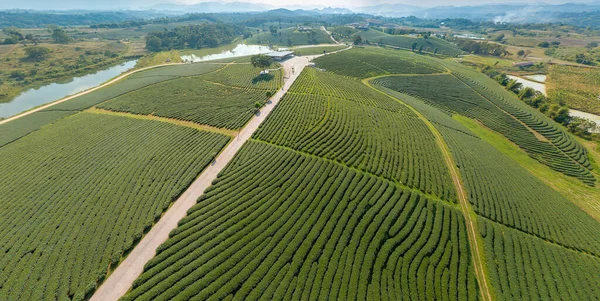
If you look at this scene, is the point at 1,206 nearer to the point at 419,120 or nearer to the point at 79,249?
the point at 79,249

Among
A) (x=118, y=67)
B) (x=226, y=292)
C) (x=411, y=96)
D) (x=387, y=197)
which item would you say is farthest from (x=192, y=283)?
(x=118, y=67)

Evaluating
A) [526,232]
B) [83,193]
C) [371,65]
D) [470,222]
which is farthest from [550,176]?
[83,193]

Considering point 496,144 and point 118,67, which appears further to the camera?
point 118,67

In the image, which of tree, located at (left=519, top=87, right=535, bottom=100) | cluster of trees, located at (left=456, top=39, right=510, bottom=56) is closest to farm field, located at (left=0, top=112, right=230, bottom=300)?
tree, located at (left=519, top=87, right=535, bottom=100)

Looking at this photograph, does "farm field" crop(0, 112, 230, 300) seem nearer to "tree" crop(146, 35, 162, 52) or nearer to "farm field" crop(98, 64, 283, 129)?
"farm field" crop(98, 64, 283, 129)

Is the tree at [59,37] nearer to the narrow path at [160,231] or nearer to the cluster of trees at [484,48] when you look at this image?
the narrow path at [160,231]

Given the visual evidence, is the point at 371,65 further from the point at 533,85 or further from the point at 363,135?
the point at 363,135

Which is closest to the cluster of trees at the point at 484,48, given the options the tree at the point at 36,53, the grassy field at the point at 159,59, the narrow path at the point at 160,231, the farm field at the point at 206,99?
the farm field at the point at 206,99
